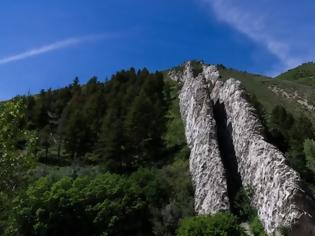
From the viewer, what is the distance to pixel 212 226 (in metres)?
34.3

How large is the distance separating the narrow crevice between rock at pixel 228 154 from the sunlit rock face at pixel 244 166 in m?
0.71

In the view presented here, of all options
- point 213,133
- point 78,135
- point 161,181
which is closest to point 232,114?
point 213,133

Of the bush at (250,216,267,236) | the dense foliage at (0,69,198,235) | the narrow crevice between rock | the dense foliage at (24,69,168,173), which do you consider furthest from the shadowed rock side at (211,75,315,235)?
the dense foliage at (24,69,168,173)

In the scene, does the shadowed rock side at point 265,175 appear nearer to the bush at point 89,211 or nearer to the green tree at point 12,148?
the bush at point 89,211

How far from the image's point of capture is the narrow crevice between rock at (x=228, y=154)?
4291 cm

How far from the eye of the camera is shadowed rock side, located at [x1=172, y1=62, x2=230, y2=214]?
41.2 metres

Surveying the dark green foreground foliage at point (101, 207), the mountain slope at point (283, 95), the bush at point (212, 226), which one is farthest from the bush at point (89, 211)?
the mountain slope at point (283, 95)

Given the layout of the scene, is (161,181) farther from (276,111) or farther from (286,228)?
(276,111)

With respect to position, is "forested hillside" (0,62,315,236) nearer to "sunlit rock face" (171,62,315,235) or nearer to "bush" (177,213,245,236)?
"bush" (177,213,245,236)

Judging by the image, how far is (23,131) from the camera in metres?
18.1

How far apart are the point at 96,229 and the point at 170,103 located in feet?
122

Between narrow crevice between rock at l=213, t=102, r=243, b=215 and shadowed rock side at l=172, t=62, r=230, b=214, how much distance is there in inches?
49.7

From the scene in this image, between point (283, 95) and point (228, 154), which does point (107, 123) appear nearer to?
point (228, 154)

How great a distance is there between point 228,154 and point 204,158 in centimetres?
276
